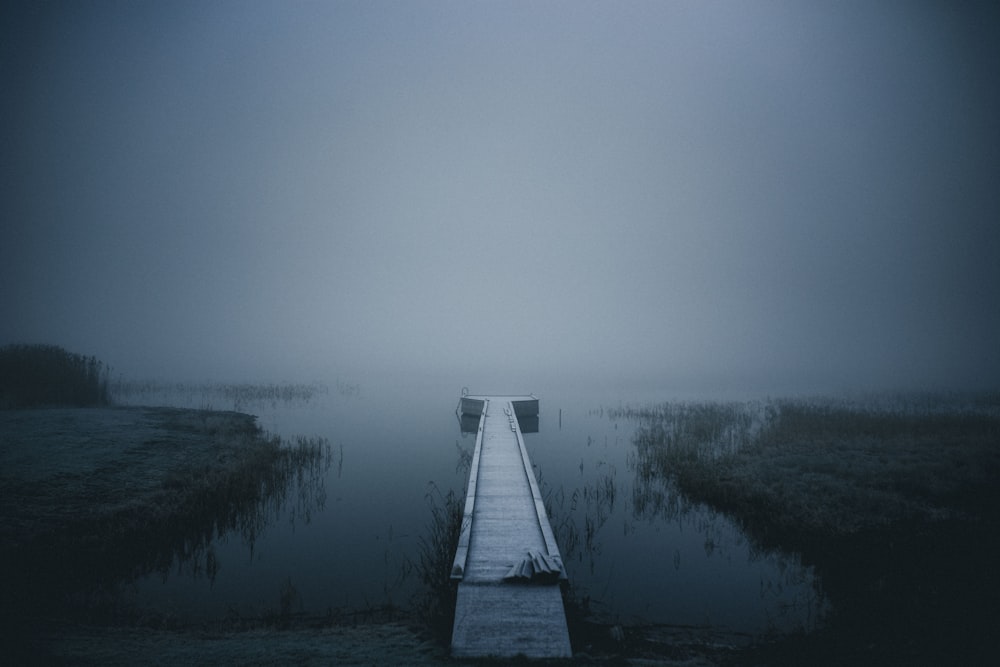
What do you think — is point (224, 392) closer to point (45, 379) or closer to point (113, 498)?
point (45, 379)

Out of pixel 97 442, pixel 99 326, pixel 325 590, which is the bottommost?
pixel 325 590

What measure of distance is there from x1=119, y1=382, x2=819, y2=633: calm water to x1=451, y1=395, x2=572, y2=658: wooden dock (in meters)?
1.20

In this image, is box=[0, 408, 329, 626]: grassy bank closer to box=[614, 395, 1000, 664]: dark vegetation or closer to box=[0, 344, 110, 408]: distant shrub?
box=[0, 344, 110, 408]: distant shrub

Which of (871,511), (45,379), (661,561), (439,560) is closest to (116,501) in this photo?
(439,560)

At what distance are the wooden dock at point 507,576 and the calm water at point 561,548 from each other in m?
1.20

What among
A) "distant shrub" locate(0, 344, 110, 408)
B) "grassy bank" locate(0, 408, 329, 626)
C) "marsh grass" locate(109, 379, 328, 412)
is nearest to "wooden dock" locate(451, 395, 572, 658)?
"grassy bank" locate(0, 408, 329, 626)

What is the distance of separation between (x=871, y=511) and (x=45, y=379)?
1325 inches

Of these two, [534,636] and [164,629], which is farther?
[164,629]

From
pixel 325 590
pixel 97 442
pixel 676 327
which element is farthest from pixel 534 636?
pixel 676 327

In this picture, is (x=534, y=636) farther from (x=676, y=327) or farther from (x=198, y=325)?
(x=676, y=327)

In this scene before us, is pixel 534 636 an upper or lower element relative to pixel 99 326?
lower

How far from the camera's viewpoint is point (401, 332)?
584ft

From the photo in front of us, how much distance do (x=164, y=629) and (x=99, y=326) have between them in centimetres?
14071

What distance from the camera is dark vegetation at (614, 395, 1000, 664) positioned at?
5.85 metres
